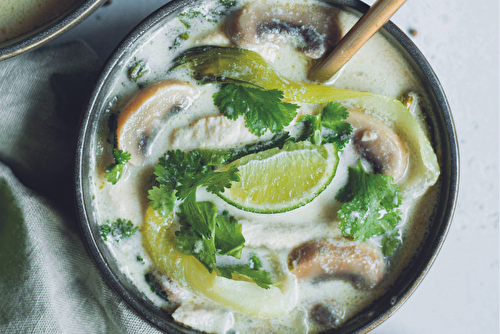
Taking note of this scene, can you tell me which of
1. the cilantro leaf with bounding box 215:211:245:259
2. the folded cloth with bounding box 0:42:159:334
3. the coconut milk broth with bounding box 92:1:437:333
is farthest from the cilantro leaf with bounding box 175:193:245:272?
the folded cloth with bounding box 0:42:159:334

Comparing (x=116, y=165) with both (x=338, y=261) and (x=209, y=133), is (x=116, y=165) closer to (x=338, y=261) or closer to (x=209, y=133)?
(x=209, y=133)

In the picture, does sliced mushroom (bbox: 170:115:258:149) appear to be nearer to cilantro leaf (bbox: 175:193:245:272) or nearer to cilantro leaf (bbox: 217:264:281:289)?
cilantro leaf (bbox: 175:193:245:272)

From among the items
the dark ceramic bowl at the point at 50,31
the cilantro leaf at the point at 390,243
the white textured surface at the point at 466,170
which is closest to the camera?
the dark ceramic bowl at the point at 50,31

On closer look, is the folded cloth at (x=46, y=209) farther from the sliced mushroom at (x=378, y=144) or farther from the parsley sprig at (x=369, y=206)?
the sliced mushroom at (x=378, y=144)

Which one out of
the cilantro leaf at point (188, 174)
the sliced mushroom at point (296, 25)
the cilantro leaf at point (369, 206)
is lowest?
the cilantro leaf at point (188, 174)

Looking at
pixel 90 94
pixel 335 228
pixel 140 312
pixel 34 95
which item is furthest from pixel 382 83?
pixel 34 95

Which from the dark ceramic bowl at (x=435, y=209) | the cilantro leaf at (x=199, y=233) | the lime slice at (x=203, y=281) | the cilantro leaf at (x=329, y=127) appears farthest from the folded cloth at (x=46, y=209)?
the cilantro leaf at (x=329, y=127)

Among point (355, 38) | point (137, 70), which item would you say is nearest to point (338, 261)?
point (355, 38)
